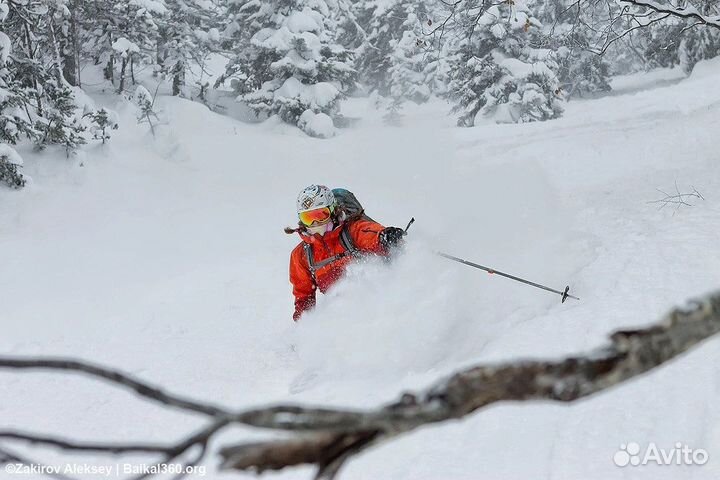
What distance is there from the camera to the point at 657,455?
345 centimetres

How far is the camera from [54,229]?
45.1ft

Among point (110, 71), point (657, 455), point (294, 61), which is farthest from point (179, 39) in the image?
point (657, 455)

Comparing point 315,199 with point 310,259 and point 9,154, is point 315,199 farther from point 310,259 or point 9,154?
point 9,154

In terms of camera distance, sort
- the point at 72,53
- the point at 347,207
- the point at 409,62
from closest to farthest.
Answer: the point at 347,207 < the point at 72,53 < the point at 409,62

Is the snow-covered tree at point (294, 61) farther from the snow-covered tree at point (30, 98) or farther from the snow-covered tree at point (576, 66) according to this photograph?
the snow-covered tree at point (576, 66)

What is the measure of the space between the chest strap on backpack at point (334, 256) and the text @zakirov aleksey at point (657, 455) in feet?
14.1

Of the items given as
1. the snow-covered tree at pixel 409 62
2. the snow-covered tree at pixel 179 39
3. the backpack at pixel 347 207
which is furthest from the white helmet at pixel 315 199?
the snow-covered tree at pixel 409 62

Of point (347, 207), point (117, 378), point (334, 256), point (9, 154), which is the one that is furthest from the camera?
point (9, 154)

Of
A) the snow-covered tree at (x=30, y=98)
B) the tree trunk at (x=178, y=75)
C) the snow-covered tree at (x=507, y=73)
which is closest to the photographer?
the snow-covered tree at (x=30, y=98)

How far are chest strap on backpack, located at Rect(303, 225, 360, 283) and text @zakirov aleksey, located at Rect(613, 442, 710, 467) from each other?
169 inches

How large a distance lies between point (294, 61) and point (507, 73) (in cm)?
828

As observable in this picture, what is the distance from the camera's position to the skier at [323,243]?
7.36 metres

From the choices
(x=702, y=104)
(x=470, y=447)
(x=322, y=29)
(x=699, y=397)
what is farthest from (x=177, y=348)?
(x=322, y=29)

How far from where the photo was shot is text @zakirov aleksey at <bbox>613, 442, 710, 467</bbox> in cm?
335
